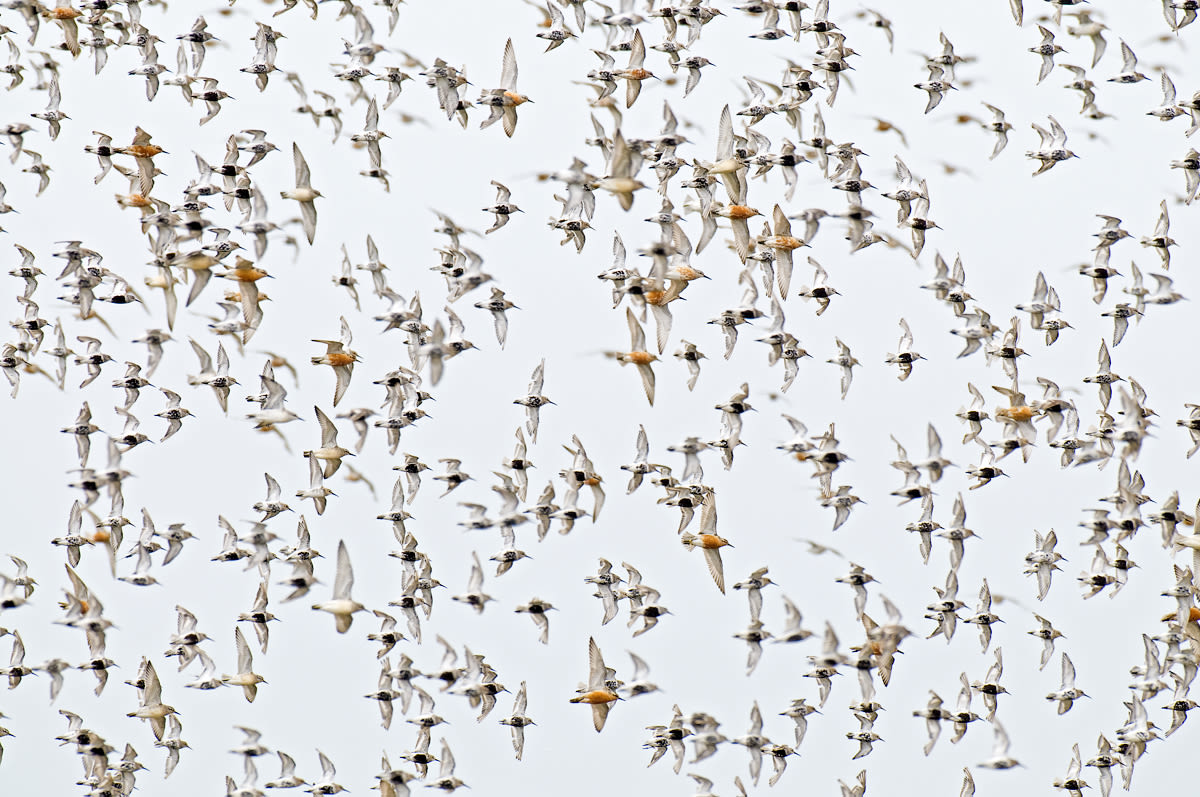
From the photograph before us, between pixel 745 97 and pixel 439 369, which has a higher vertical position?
Answer: pixel 745 97

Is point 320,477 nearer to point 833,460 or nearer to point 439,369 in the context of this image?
point 439,369

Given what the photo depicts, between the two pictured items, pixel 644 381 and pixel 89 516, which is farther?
pixel 89 516

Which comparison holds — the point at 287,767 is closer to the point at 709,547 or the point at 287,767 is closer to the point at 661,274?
the point at 709,547

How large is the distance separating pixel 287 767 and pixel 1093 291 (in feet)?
67.4

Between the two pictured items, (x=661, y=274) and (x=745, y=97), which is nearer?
(x=661, y=274)

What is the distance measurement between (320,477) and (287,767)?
6.77 metres

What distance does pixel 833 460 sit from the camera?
40719 millimetres

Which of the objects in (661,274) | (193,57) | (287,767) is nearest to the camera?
(661,274)

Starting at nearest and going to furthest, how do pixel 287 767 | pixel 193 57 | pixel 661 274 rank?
pixel 661 274 < pixel 193 57 < pixel 287 767

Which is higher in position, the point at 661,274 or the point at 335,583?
the point at 661,274

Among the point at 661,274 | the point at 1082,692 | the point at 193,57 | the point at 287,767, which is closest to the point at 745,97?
the point at 661,274

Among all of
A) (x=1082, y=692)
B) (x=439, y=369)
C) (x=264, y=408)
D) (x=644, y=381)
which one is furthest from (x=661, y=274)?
(x=1082, y=692)

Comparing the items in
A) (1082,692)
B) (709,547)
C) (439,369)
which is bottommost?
(1082,692)

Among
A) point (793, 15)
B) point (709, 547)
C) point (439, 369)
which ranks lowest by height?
point (709, 547)
